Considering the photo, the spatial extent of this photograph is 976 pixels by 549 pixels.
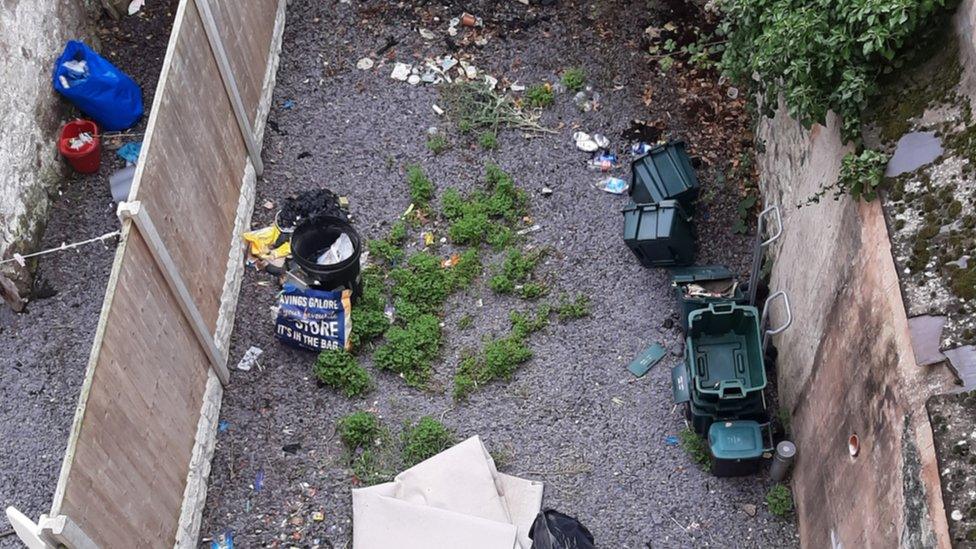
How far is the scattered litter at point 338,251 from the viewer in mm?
7492

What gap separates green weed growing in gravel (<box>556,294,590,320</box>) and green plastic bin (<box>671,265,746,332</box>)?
0.74 metres

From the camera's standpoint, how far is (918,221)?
15.8 ft

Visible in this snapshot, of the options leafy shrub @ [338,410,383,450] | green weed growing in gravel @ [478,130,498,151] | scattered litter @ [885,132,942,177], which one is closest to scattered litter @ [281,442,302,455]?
leafy shrub @ [338,410,383,450]

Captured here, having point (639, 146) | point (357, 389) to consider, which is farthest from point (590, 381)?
point (639, 146)

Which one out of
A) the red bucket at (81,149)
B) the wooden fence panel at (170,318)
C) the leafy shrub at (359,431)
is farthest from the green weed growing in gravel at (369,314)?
the red bucket at (81,149)

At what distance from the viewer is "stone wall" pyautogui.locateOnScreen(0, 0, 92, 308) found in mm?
7445

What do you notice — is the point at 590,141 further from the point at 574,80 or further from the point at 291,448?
the point at 291,448

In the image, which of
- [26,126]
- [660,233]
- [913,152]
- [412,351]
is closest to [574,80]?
[660,233]

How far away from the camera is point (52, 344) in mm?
7223

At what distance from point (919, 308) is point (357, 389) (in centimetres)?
413

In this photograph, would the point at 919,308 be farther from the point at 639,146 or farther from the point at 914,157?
the point at 639,146

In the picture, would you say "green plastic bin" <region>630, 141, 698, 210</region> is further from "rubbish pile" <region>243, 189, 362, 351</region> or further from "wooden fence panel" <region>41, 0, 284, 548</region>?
"wooden fence panel" <region>41, 0, 284, 548</region>

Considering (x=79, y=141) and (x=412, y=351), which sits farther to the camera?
(x=79, y=141)

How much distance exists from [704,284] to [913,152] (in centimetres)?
250
